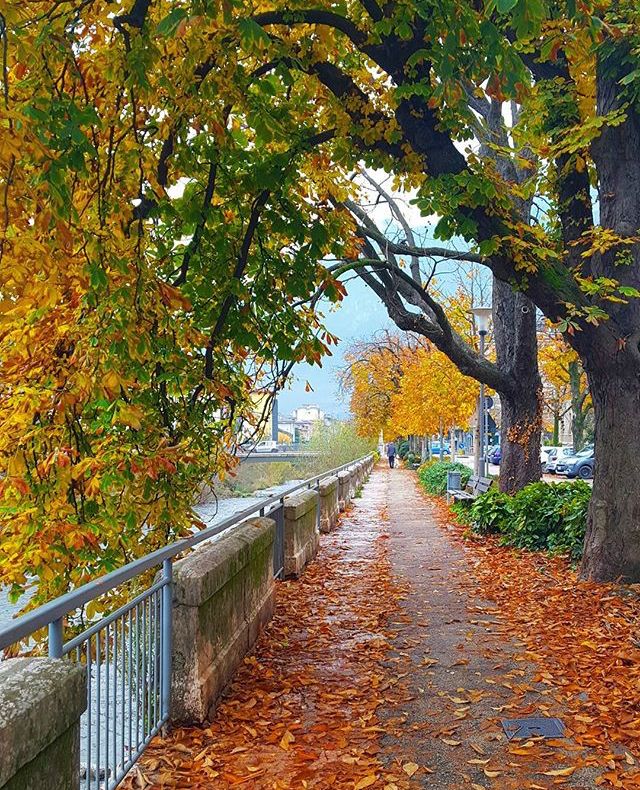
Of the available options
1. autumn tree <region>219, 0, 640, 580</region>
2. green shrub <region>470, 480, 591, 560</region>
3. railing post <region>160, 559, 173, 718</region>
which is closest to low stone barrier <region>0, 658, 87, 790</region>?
railing post <region>160, 559, 173, 718</region>

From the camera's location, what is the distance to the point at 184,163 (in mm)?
5664

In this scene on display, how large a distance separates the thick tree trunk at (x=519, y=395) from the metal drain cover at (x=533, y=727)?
353 inches

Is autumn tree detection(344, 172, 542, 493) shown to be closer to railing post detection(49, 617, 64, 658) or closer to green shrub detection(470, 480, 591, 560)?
green shrub detection(470, 480, 591, 560)

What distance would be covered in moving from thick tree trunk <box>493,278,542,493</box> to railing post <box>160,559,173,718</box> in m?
9.69

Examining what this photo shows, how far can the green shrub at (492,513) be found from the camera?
40.9 feet

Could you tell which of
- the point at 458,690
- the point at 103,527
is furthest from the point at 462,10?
the point at 458,690

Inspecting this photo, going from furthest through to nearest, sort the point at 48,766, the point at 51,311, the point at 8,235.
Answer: the point at 51,311
the point at 8,235
the point at 48,766

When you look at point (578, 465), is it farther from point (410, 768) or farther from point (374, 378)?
point (410, 768)

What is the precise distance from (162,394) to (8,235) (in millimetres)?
1869

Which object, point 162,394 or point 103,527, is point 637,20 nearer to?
point 162,394

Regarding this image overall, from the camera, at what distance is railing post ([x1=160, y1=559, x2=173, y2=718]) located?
436 centimetres

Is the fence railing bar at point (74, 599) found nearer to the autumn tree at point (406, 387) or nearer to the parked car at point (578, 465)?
the autumn tree at point (406, 387)

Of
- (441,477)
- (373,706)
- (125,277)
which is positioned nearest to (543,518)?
(373,706)

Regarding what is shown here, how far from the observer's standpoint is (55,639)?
9.35 ft
